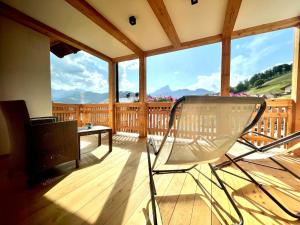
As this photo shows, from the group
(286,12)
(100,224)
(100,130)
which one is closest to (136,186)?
(100,224)

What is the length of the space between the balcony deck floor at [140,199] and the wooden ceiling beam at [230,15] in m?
2.34

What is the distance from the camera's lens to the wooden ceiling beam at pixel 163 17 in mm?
2076

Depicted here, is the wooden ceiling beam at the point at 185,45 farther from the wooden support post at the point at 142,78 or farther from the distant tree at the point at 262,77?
the distant tree at the point at 262,77

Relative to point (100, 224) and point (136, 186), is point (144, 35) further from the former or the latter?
point (100, 224)

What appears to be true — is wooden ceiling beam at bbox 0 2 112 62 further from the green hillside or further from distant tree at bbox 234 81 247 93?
the green hillside

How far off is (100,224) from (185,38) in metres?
3.53

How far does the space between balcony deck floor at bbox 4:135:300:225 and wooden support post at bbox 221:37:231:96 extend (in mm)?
1638

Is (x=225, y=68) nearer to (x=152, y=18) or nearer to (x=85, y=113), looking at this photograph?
(x=152, y=18)

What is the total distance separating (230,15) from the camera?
91.4 inches

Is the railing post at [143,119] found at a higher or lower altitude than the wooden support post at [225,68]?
lower

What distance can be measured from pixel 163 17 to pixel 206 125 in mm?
2184

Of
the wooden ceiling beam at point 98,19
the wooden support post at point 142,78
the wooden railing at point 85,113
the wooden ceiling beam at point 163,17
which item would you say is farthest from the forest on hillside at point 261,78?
the wooden railing at point 85,113

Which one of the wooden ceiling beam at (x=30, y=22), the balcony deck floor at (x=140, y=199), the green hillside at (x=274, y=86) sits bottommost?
the balcony deck floor at (x=140, y=199)

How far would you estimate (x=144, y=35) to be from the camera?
313cm
